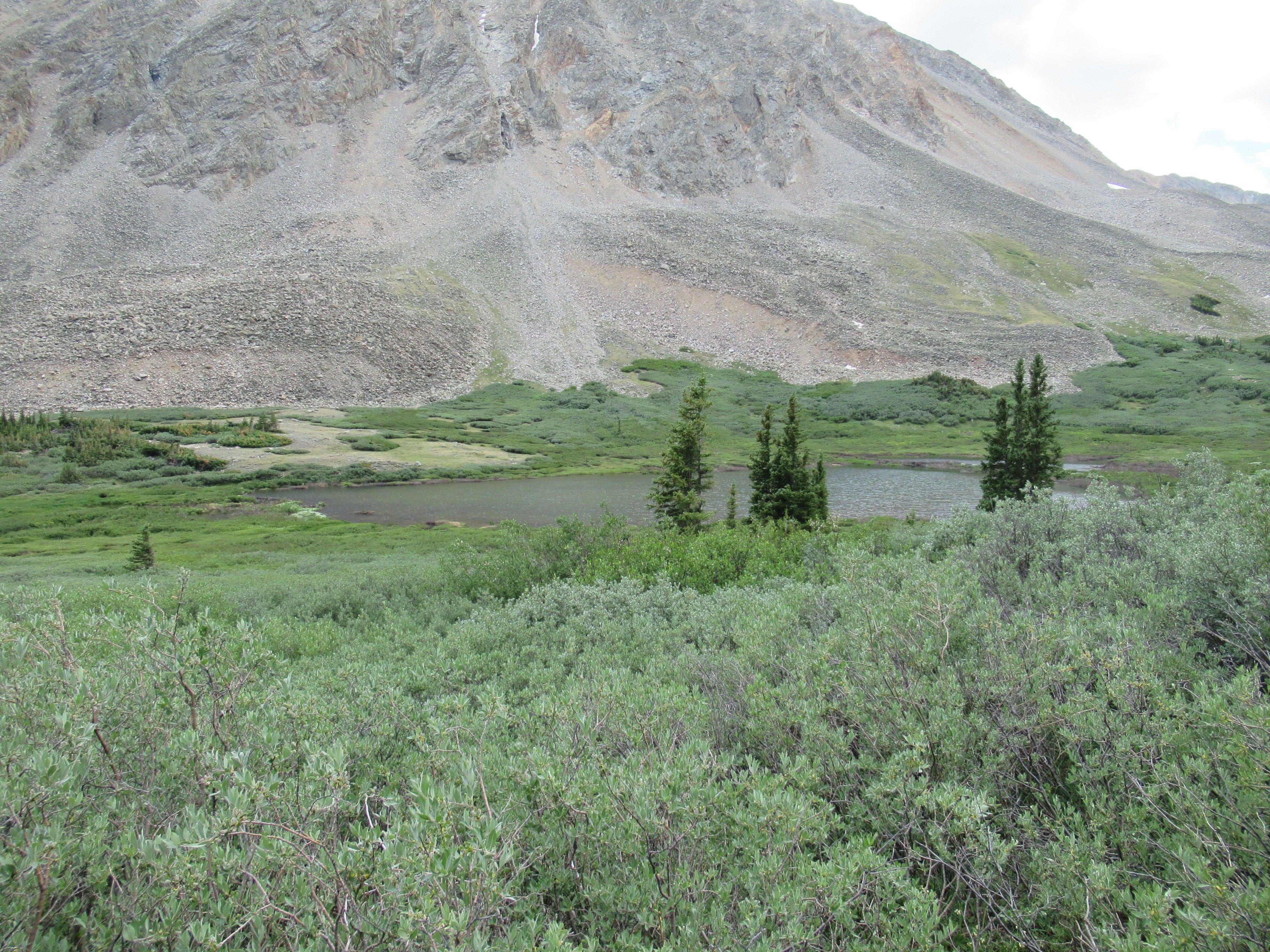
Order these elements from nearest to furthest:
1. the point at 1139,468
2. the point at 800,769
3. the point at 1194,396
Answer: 1. the point at 800,769
2. the point at 1139,468
3. the point at 1194,396

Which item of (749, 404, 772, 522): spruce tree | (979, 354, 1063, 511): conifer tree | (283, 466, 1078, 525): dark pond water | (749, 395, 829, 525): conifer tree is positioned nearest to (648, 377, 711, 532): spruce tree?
(749, 404, 772, 522): spruce tree

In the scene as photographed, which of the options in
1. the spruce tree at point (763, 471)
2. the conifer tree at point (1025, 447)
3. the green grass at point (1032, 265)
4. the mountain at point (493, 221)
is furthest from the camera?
the green grass at point (1032, 265)

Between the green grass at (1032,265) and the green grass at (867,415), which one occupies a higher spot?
the green grass at (1032,265)

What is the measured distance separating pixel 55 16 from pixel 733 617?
197m

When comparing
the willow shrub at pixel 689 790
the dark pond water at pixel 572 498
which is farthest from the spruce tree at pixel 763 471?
the willow shrub at pixel 689 790

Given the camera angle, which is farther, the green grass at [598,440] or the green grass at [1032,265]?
the green grass at [1032,265]

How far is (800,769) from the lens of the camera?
4.04m

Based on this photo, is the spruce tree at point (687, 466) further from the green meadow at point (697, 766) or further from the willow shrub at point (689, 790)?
the willow shrub at point (689, 790)

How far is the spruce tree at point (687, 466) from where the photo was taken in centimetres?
2986

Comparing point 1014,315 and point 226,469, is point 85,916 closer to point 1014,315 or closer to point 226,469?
point 226,469

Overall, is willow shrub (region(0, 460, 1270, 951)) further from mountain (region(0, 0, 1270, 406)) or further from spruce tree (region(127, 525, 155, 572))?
mountain (region(0, 0, 1270, 406))

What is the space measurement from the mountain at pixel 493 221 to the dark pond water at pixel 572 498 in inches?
1400

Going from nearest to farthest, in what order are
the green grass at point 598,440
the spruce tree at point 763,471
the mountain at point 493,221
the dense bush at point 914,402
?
the spruce tree at point 763,471 → the green grass at point 598,440 → the mountain at point 493,221 → the dense bush at point 914,402

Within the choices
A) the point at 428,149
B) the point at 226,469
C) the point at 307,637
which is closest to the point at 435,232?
the point at 428,149
